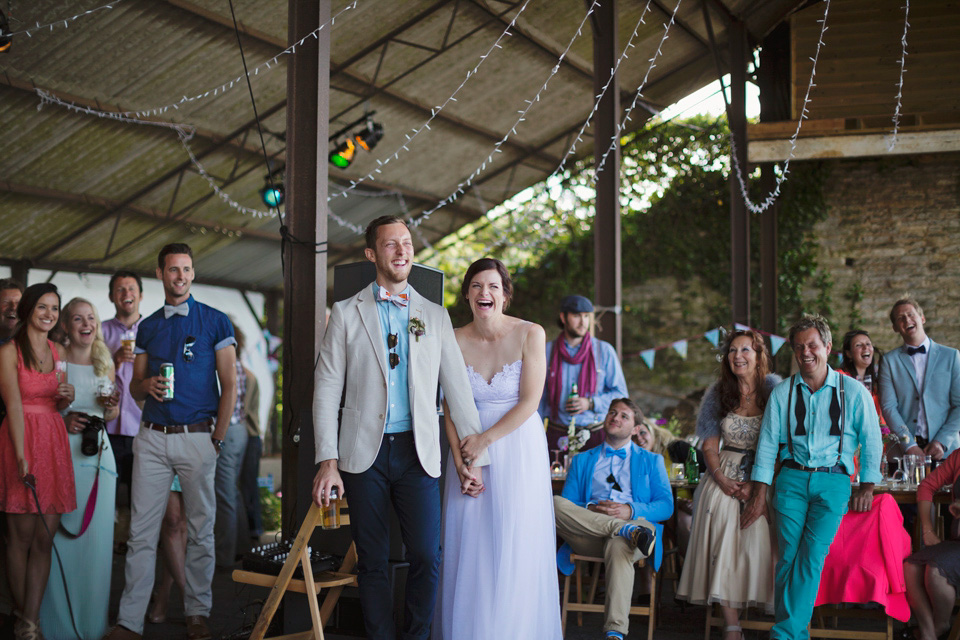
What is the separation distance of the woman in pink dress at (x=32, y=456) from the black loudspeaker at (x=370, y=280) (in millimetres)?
1321

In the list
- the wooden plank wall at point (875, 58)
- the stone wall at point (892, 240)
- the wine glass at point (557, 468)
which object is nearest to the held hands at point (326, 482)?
the wine glass at point (557, 468)

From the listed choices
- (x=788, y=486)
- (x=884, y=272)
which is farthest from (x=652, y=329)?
(x=788, y=486)

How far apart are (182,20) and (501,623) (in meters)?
6.47

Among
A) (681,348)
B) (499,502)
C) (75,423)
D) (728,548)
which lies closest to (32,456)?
(75,423)

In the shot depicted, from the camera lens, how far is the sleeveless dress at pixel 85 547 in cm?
414

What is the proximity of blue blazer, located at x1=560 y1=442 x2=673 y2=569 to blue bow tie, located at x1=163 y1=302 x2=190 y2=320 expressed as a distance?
6.95ft

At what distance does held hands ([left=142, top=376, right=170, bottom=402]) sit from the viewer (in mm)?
4070

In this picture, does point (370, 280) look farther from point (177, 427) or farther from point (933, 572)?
point (933, 572)

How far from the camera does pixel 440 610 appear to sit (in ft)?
11.5

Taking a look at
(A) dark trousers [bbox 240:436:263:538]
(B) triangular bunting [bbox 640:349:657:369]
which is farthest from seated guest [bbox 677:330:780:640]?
(B) triangular bunting [bbox 640:349:657:369]

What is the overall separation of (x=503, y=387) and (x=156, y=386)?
1.65m

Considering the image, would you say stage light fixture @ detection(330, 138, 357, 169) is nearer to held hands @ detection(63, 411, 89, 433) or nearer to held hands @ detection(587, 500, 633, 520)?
held hands @ detection(63, 411, 89, 433)

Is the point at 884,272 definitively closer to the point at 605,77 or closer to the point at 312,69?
the point at 605,77

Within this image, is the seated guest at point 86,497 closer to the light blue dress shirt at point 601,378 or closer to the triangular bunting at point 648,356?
the light blue dress shirt at point 601,378
